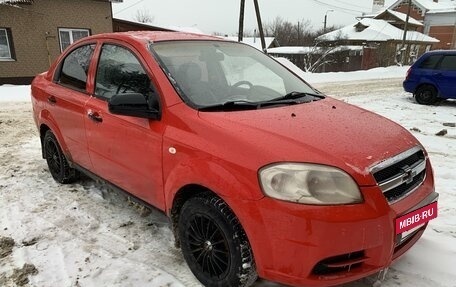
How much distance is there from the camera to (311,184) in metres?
2.20

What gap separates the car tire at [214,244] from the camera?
240cm

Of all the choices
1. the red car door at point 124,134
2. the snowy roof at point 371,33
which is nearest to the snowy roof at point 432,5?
the snowy roof at point 371,33

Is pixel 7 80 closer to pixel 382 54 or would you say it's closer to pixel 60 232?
pixel 60 232

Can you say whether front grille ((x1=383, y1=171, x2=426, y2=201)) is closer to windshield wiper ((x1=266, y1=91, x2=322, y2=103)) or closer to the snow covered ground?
the snow covered ground

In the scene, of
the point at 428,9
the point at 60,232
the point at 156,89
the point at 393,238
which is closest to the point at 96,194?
the point at 60,232

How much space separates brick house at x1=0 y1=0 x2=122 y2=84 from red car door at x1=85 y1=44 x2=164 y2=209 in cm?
1553

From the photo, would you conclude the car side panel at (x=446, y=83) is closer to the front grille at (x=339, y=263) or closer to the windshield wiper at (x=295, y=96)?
the windshield wiper at (x=295, y=96)

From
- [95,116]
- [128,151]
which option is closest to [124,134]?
[128,151]

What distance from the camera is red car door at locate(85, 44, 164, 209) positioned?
2.97 m

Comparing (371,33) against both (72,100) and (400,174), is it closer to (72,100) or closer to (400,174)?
(72,100)

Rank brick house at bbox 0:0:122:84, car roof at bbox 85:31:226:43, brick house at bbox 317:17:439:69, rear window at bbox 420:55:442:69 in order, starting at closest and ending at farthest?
car roof at bbox 85:31:226:43
rear window at bbox 420:55:442:69
brick house at bbox 0:0:122:84
brick house at bbox 317:17:439:69

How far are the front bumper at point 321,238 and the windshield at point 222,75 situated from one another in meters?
1.00

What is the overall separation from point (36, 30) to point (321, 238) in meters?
18.6

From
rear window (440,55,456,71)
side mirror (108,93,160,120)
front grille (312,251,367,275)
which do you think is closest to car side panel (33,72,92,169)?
side mirror (108,93,160,120)
